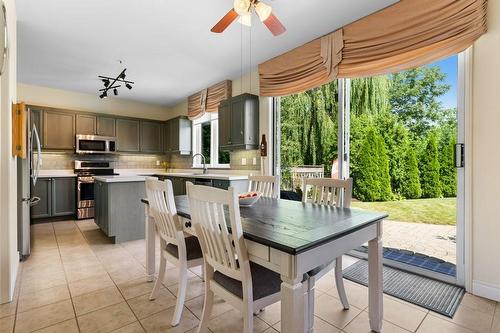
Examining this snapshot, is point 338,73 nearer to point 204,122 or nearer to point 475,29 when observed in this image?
point 475,29

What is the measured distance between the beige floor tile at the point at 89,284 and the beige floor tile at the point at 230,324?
1.14 meters

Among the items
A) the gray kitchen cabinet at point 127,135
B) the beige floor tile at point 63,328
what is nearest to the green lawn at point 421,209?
the beige floor tile at point 63,328

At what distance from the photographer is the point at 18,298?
2076mm

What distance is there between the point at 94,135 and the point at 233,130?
3231 mm

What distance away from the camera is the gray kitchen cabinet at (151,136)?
609cm

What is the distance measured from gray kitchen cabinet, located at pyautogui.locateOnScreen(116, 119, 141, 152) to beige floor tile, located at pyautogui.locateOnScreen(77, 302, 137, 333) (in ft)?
14.6

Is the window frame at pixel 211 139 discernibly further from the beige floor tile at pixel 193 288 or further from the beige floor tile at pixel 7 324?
the beige floor tile at pixel 7 324

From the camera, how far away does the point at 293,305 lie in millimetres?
1108

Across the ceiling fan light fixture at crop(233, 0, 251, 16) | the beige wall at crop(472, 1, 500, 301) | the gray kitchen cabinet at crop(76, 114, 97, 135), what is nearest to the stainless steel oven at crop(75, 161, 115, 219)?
the gray kitchen cabinet at crop(76, 114, 97, 135)

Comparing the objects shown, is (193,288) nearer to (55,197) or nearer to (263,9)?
(263,9)

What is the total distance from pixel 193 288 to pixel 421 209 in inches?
112

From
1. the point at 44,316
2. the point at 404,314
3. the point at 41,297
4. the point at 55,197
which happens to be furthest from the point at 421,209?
the point at 55,197

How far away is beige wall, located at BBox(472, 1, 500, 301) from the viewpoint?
2.01 meters

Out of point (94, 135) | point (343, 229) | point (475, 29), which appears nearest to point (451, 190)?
point (475, 29)
